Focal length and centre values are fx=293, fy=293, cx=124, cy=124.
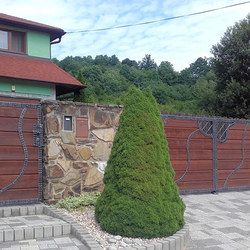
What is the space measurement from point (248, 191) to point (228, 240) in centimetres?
395

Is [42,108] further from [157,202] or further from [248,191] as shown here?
[248,191]

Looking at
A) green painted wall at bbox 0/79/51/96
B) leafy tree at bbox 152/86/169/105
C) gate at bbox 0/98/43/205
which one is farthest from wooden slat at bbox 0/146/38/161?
leafy tree at bbox 152/86/169/105

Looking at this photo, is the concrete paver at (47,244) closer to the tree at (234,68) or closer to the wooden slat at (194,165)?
the wooden slat at (194,165)

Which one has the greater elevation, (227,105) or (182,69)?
(182,69)

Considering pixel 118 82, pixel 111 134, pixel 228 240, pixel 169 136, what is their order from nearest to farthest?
1. pixel 228 240
2. pixel 111 134
3. pixel 169 136
4. pixel 118 82

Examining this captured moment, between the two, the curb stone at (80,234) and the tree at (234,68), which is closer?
the curb stone at (80,234)

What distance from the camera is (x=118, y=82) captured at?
108 ft

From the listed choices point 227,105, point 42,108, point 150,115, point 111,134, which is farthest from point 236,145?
point 227,105

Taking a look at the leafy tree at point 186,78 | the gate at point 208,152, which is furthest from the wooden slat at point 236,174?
the leafy tree at point 186,78

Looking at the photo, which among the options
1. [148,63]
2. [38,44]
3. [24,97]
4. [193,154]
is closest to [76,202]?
[193,154]

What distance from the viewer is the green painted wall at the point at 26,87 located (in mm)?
10945

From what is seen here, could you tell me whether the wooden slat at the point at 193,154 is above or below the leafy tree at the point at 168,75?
below

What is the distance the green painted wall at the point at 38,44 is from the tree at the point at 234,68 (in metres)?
11.1

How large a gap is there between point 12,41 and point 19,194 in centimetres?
884
